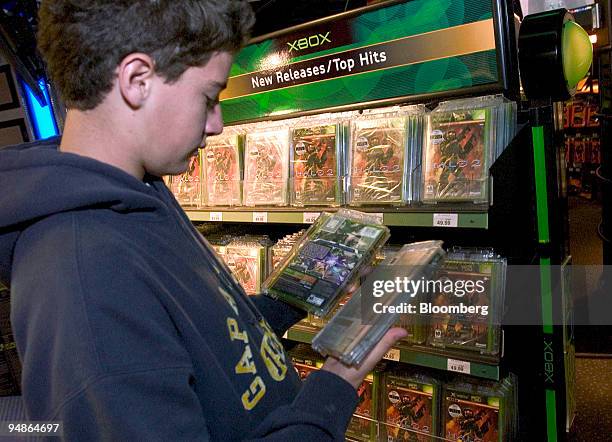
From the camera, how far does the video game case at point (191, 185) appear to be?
2658mm

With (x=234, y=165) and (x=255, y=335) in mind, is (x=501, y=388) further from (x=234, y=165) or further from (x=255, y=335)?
(x=234, y=165)

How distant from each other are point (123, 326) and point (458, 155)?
4.86ft

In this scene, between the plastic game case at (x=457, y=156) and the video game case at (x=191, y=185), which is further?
the video game case at (x=191, y=185)

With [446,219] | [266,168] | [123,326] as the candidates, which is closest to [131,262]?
[123,326]

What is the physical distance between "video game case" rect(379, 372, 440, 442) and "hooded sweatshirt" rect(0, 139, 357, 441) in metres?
1.33

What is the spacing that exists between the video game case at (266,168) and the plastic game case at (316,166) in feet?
0.17

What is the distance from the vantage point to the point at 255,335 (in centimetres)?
100

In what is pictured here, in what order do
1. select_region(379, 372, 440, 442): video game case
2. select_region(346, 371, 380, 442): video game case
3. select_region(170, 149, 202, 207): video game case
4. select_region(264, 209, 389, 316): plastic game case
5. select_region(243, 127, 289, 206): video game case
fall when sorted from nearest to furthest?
select_region(264, 209, 389, 316): plastic game case, select_region(379, 372, 440, 442): video game case, select_region(346, 371, 380, 442): video game case, select_region(243, 127, 289, 206): video game case, select_region(170, 149, 202, 207): video game case

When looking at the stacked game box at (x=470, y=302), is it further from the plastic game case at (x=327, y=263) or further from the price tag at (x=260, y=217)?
the price tag at (x=260, y=217)

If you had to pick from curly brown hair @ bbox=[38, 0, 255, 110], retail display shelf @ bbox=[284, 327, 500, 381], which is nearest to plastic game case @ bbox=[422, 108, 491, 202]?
retail display shelf @ bbox=[284, 327, 500, 381]

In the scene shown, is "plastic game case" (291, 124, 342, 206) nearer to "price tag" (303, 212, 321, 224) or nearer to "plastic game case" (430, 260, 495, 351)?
"price tag" (303, 212, 321, 224)

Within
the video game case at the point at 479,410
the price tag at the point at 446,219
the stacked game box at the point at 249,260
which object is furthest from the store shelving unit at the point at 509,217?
the stacked game box at the point at 249,260

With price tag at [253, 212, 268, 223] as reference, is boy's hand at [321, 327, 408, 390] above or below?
below

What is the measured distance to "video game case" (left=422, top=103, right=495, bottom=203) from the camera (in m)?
1.76
